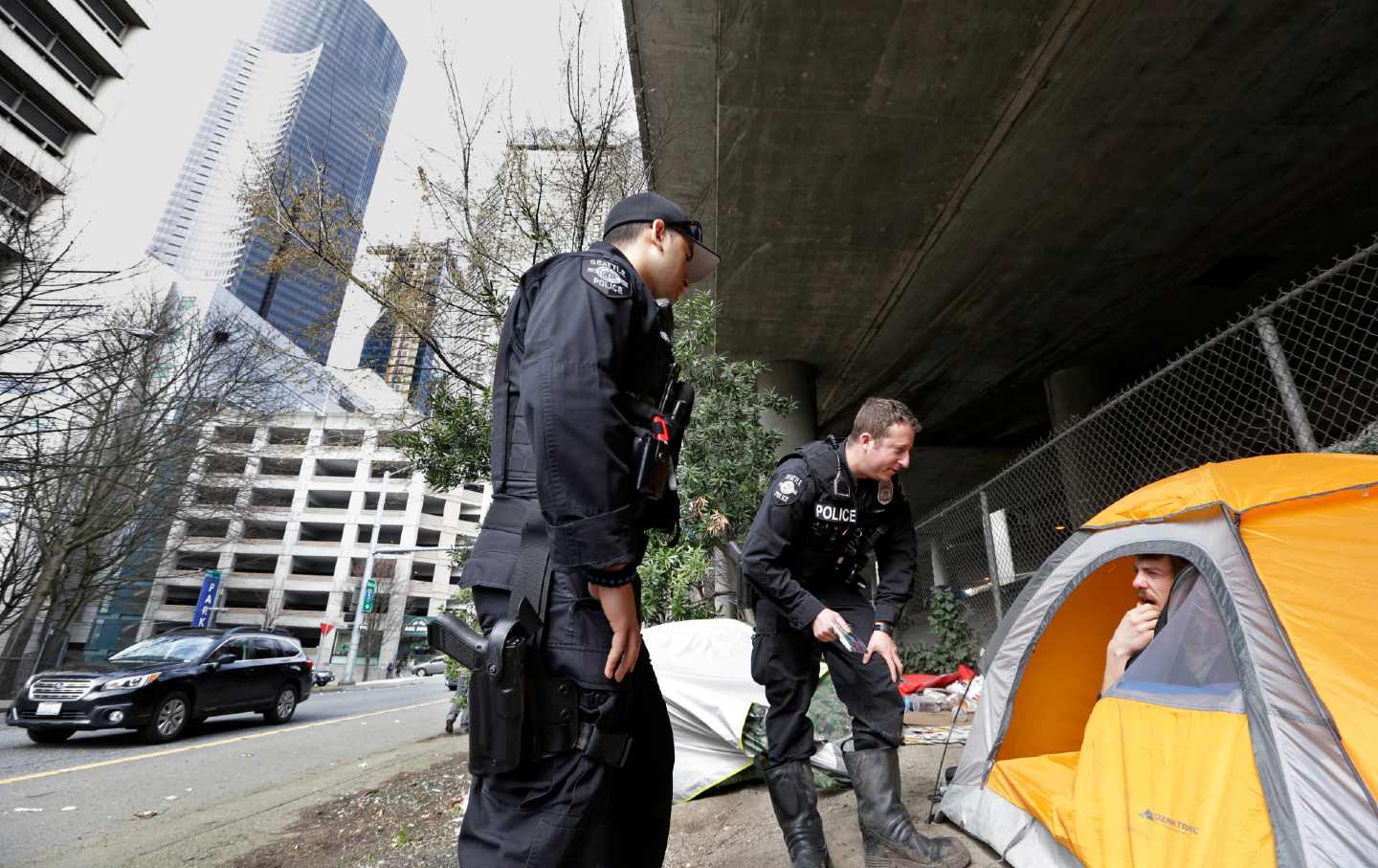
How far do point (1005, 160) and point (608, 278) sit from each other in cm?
774

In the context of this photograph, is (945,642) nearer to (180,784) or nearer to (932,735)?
(932,735)

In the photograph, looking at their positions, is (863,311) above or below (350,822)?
above

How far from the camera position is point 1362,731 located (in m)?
1.61

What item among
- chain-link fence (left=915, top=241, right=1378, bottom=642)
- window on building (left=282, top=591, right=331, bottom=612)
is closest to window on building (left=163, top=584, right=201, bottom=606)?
window on building (left=282, top=591, right=331, bottom=612)

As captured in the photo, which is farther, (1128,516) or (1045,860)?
(1128,516)

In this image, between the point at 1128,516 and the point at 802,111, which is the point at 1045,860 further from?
the point at 802,111

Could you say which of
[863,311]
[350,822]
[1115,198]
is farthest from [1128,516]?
[863,311]

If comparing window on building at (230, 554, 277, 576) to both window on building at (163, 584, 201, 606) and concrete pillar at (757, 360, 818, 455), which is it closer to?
window on building at (163, 584, 201, 606)

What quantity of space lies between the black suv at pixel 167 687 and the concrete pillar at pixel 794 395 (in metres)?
9.12

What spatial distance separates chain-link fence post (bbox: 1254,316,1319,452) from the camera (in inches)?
139

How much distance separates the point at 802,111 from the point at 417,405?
17.3 ft

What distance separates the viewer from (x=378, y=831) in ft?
14.1

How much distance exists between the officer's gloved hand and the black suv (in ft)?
33.4

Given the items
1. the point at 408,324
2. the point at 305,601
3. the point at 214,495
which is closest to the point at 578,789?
the point at 408,324
